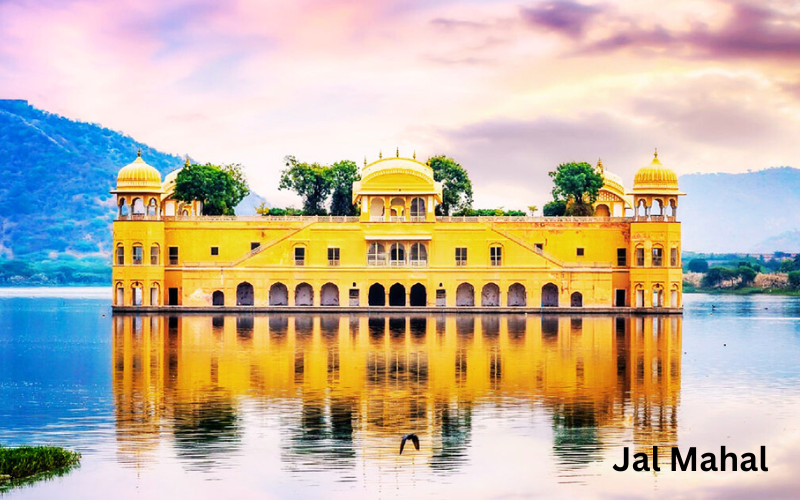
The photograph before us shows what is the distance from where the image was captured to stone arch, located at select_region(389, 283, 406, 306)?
62844 mm

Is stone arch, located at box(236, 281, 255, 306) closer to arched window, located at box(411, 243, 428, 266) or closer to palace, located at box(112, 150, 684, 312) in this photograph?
palace, located at box(112, 150, 684, 312)

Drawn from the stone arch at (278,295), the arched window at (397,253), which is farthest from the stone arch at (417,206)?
the stone arch at (278,295)

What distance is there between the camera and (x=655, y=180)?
61938mm

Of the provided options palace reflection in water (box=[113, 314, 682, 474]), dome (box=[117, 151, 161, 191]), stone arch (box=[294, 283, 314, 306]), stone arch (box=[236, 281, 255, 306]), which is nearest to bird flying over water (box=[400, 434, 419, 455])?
palace reflection in water (box=[113, 314, 682, 474])

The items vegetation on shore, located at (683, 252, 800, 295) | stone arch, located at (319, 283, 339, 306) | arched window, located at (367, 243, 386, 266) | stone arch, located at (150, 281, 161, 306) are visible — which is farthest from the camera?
vegetation on shore, located at (683, 252, 800, 295)

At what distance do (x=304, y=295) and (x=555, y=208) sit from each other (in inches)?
782

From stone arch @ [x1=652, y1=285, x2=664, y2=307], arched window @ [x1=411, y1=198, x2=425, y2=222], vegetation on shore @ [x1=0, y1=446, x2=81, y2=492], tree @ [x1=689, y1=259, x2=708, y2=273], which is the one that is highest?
arched window @ [x1=411, y1=198, x2=425, y2=222]

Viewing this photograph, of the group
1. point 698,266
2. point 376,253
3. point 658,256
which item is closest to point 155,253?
point 376,253

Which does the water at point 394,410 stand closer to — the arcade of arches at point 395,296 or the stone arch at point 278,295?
the arcade of arches at point 395,296

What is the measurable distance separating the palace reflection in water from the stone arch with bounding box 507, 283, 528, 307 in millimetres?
12678

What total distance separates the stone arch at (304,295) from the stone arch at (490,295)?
8.98 m

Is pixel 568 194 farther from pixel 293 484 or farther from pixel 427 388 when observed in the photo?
pixel 293 484

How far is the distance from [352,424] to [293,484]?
16.5 feet

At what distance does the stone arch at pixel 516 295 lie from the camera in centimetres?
6266
